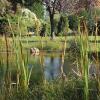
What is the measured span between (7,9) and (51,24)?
4195 mm

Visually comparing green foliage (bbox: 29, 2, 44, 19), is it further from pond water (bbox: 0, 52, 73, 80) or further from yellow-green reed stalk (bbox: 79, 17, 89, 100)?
yellow-green reed stalk (bbox: 79, 17, 89, 100)

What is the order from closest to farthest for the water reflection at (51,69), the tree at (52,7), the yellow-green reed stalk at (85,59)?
the yellow-green reed stalk at (85,59) < the water reflection at (51,69) < the tree at (52,7)

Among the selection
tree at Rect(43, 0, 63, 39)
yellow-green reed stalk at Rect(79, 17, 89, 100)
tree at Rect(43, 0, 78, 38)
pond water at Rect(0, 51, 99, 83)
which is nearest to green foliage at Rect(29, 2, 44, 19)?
tree at Rect(43, 0, 78, 38)

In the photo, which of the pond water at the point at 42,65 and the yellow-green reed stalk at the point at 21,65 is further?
the pond water at the point at 42,65

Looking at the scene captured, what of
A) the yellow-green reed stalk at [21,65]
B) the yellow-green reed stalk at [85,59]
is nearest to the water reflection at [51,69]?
the yellow-green reed stalk at [21,65]

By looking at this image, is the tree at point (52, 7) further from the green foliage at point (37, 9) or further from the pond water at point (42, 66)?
the pond water at point (42, 66)

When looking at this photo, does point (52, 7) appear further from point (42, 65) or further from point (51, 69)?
point (42, 65)

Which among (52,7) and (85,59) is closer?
(85,59)

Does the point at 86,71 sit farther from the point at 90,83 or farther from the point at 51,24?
the point at 51,24

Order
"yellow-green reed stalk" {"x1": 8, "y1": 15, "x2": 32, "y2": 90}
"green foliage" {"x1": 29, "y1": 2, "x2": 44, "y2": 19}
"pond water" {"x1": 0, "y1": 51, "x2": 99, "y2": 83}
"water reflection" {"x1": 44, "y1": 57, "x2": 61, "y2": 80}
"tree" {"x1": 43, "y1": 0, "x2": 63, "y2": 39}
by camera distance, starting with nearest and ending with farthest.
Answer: "yellow-green reed stalk" {"x1": 8, "y1": 15, "x2": 32, "y2": 90} → "pond water" {"x1": 0, "y1": 51, "x2": 99, "y2": 83} → "water reflection" {"x1": 44, "y1": 57, "x2": 61, "y2": 80} → "tree" {"x1": 43, "y1": 0, "x2": 63, "y2": 39} → "green foliage" {"x1": 29, "y1": 2, "x2": 44, "y2": 19}

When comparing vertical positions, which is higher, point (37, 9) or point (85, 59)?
point (37, 9)

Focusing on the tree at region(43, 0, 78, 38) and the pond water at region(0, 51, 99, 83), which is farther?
the tree at region(43, 0, 78, 38)

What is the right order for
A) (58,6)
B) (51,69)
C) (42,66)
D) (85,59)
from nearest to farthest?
(85,59) < (42,66) < (51,69) < (58,6)

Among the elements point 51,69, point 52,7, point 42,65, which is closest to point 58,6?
point 52,7
